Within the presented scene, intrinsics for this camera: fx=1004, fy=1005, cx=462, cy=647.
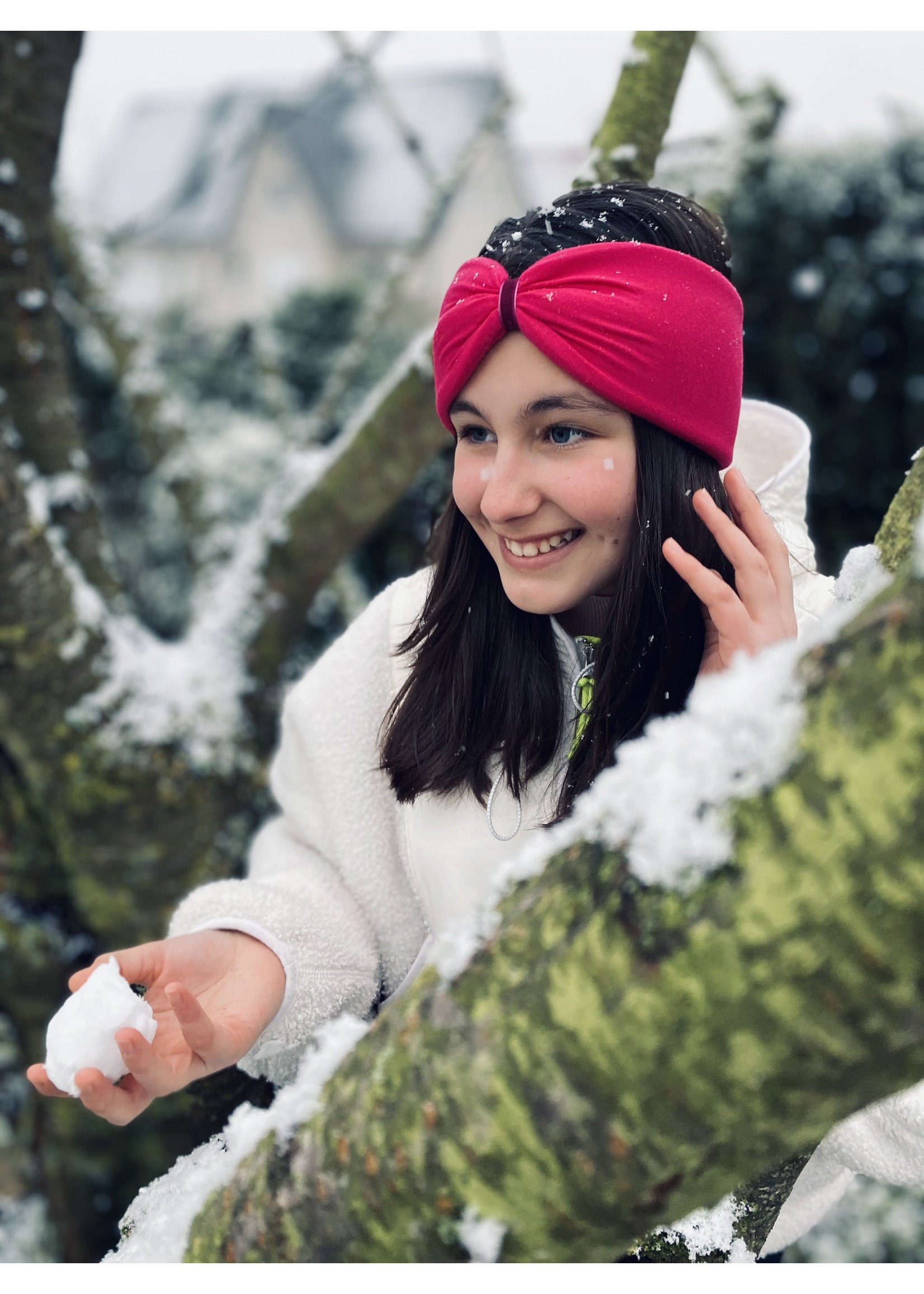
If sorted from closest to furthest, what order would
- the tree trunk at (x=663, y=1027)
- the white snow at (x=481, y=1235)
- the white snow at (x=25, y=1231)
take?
the tree trunk at (x=663, y=1027) → the white snow at (x=481, y=1235) → the white snow at (x=25, y=1231)

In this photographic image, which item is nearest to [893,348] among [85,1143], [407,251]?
[407,251]

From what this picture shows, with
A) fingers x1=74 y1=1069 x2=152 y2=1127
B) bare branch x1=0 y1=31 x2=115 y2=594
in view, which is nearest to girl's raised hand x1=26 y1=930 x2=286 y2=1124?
fingers x1=74 y1=1069 x2=152 y2=1127

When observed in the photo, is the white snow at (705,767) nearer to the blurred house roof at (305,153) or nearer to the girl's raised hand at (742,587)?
the girl's raised hand at (742,587)

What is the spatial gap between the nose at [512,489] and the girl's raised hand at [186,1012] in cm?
62

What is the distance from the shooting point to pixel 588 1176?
60 centimetres

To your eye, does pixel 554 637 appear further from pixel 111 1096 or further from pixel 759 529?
pixel 111 1096

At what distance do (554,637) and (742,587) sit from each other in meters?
0.38

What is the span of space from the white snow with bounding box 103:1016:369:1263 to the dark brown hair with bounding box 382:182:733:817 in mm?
513

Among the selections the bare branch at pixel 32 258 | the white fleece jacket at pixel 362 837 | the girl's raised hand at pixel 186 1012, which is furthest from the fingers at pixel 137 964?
the bare branch at pixel 32 258

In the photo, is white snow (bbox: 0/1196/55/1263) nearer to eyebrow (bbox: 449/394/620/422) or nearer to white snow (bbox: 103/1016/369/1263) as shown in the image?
white snow (bbox: 103/1016/369/1263)

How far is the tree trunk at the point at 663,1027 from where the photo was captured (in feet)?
1.69

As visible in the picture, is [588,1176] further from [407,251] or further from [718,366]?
[407,251]

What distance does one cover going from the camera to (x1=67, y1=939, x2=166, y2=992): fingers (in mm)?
1088

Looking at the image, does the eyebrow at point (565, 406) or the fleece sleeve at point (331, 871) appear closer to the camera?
the eyebrow at point (565, 406)
